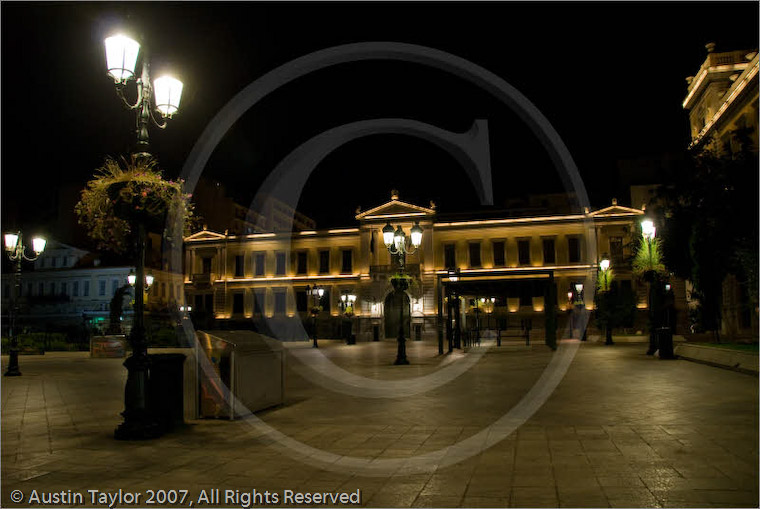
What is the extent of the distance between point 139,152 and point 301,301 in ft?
169

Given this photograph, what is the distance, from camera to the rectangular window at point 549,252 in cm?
5241

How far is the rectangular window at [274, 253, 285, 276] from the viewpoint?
195 feet

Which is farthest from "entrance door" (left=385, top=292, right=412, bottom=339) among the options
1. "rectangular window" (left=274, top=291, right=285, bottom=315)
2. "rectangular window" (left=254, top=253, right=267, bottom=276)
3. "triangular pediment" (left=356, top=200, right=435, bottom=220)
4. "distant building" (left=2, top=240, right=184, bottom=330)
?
"distant building" (left=2, top=240, right=184, bottom=330)

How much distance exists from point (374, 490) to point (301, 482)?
2.04 feet

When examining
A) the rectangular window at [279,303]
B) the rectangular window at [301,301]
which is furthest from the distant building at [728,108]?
the rectangular window at [279,303]

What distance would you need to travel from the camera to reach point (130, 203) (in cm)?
→ 694

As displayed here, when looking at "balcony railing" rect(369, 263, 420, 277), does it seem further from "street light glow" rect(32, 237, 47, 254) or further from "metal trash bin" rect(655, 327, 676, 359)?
"street light glow" rect(32, 237, 47, 254)

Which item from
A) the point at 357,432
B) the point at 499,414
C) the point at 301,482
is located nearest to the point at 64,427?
the point at 357,432

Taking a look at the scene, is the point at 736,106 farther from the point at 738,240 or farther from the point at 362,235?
the point at 362,235

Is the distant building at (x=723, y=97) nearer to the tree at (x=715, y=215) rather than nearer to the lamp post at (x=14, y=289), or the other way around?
the tree at (x=715, y=215)

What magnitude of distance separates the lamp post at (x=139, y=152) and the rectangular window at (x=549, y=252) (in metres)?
48.1

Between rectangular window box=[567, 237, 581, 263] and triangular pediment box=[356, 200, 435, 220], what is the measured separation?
12295mm

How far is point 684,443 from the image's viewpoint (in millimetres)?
5770

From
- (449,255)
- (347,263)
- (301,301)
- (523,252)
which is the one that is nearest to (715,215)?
(523,252)
